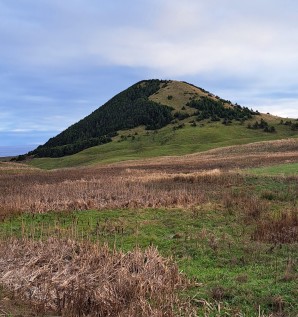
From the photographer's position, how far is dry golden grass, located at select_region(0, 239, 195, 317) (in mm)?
8367

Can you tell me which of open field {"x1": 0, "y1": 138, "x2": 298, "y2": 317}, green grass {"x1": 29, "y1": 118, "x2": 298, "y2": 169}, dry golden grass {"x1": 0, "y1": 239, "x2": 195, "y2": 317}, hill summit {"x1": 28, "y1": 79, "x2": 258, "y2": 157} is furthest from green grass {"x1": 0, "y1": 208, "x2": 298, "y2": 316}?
hill summit {"x1": 28, "y1": 79, "x2": 258, "y2": 157}

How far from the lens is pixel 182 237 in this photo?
15102 mm

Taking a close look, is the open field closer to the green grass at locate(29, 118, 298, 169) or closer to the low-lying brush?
the low-lying brush

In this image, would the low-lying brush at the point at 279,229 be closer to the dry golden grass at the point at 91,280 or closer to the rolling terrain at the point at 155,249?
the rolling terrain at the point at 155,249

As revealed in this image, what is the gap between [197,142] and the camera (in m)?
114

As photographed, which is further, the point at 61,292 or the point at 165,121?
the point at 165,121

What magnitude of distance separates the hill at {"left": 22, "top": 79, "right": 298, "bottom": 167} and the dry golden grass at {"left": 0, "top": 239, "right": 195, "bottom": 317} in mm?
81317

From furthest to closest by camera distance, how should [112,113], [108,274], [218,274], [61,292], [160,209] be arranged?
[112,113] → [160,209] → [218,274] → [108,274] → [61,292]

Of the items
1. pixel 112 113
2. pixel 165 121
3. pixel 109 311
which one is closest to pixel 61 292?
pixel 109 311

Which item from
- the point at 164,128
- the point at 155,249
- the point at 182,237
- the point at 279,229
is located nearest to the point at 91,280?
the point at 155,249

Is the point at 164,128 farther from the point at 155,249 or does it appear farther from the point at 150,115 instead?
the point at 155,249

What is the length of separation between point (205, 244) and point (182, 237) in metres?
1.39

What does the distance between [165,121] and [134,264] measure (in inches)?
5514

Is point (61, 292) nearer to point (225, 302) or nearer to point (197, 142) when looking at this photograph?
point (225, 302)
